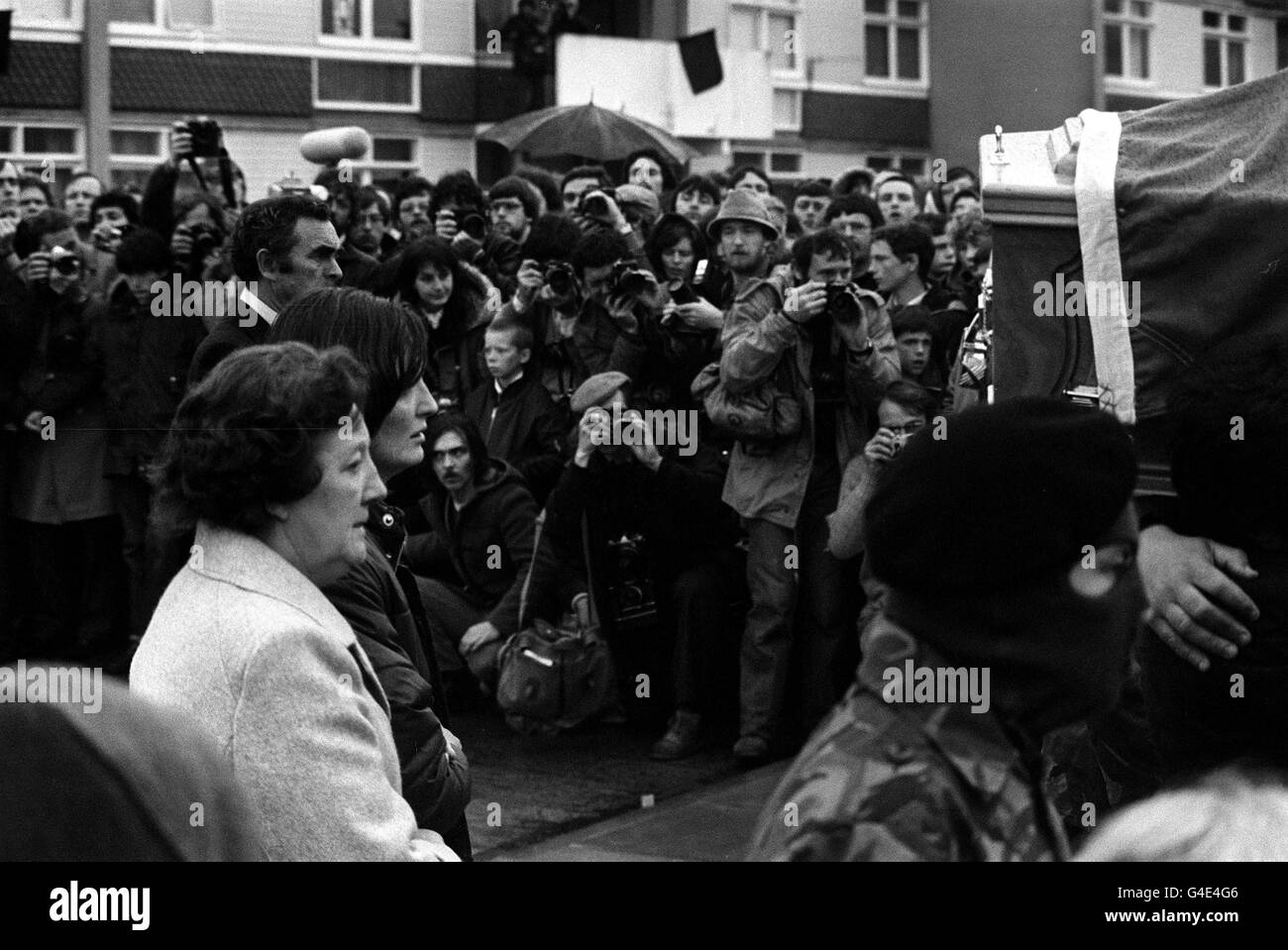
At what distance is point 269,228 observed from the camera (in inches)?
193

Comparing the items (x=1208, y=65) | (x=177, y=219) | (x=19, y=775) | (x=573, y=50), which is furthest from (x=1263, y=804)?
(x=1208, y=65)

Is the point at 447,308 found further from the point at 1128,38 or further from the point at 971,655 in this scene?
the point at 1128,38

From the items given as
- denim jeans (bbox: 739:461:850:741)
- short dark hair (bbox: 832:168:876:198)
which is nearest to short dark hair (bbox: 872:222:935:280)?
denim jeans (bbox: 739:461:850:741)

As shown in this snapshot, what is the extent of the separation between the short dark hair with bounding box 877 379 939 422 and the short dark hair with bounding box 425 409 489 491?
5.32 feet

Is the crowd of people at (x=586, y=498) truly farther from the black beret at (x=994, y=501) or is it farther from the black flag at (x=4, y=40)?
the black flag at (x=4, y=40)

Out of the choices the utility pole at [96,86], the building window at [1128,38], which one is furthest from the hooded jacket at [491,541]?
the building window at [1128,38]

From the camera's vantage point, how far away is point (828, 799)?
73.5 inches

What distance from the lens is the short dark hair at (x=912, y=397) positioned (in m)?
6.59

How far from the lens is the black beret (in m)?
1.93

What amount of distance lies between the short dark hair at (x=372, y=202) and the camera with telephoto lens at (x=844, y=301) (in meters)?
3.90

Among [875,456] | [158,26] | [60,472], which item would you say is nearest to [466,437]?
[875,456]

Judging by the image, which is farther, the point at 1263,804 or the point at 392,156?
the point at 392,156
